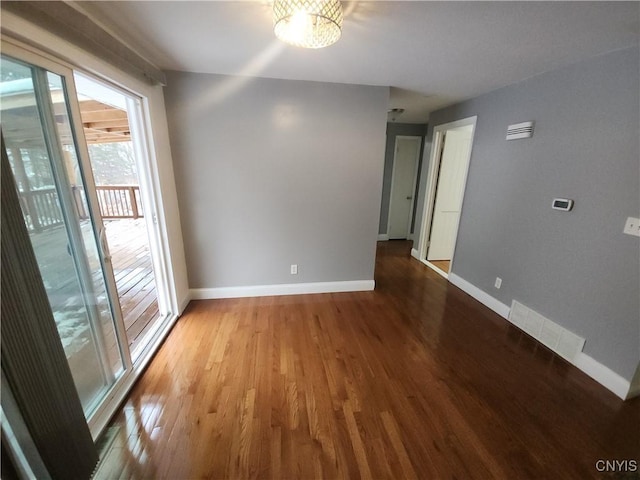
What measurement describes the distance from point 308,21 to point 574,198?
2341mm

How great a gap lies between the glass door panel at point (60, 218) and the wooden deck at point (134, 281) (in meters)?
0.62

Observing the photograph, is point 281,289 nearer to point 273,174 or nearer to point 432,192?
point 273,174

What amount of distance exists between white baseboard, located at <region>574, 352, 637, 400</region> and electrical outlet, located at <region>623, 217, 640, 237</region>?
38.7 inches

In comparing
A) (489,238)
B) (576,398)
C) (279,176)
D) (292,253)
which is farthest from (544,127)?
(292,253)

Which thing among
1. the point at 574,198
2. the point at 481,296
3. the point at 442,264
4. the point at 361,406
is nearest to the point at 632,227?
the point at 574,198

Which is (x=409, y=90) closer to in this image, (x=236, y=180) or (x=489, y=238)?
(x=489, y=238)

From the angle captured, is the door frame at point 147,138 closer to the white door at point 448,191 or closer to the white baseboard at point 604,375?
the white baseboard at point 604,375

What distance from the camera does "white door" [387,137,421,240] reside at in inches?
199

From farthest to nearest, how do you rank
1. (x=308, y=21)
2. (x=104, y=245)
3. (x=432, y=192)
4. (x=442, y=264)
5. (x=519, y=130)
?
(x=442, y=264), (x=432, y=192), (x=519, y=130), (x=104, y=245), (x=308, y=21)

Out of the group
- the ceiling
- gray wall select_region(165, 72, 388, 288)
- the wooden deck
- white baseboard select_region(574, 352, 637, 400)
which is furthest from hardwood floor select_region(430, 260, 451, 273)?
the wooden deck

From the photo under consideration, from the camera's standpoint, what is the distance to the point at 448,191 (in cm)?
393

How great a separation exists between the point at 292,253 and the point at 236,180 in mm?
1009

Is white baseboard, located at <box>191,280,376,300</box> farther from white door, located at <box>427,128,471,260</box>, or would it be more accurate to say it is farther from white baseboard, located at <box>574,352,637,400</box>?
white baseboard, located at <box>574,352,637,400</box>

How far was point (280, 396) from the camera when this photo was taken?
169 centimetres
